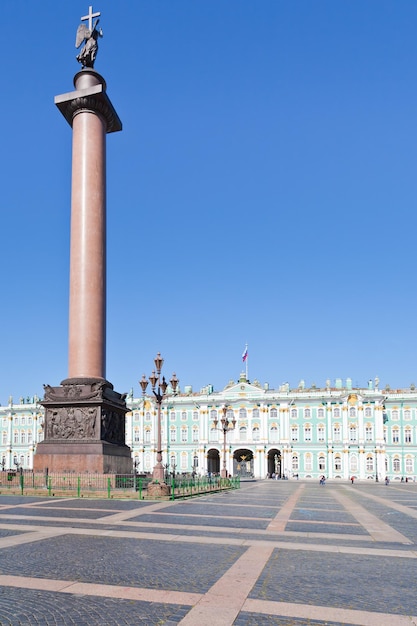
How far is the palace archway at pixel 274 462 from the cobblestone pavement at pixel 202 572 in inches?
2937

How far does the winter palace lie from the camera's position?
8394 cm

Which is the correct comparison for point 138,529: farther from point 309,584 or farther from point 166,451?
point 166,451

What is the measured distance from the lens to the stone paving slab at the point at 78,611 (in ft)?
21.9

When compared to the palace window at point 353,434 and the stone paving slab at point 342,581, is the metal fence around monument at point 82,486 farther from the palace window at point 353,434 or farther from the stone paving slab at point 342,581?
the palace window at point 353,434

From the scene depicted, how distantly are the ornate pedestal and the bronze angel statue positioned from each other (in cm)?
1957

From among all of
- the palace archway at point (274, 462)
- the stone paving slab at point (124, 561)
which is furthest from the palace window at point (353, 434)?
the stone paving slab at point (124, 561)

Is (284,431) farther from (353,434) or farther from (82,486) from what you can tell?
(82,486)

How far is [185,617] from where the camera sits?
6875 mm

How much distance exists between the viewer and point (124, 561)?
10102 millimetres

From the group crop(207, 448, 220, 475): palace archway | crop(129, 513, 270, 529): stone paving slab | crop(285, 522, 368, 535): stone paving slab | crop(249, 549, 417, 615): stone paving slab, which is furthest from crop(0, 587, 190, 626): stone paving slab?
crop(207, 448, 220, 475): palace archway

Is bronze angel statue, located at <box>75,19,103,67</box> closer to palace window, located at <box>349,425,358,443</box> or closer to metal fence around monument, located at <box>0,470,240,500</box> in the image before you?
metal fence around monument, located at <box>0,470,240,500</box>

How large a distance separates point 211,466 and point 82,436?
214 ft

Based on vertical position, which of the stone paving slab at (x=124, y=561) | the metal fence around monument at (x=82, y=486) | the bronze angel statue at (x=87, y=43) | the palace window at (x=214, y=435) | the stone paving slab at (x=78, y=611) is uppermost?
the bronze angel statue at (x=87, y=43)

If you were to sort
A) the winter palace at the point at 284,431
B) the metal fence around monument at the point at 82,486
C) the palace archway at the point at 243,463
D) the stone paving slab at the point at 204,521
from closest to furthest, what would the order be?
the stone paving slab at the point at 204,521
the metal fence around monument at the point at 82,486
the winter palace at the point at 284,431
the palace archway at the point at 243,463
